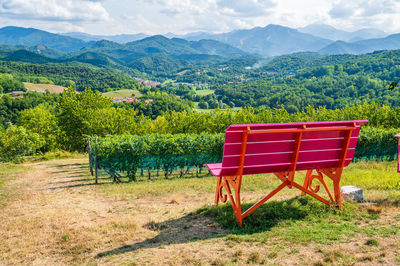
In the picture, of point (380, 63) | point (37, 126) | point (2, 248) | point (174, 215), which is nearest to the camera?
point (2, 248)

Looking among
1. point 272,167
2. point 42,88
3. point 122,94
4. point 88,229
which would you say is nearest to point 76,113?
point 88,229

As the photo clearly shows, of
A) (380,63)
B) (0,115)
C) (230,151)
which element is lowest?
(0,115)

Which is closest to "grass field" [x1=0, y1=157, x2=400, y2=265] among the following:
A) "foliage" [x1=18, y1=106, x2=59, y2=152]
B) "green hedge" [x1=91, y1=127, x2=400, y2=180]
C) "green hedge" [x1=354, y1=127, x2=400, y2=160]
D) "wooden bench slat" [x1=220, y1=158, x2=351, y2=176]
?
"wooden bench slat" [x1=220, y1=158, x2=351, y2=176]

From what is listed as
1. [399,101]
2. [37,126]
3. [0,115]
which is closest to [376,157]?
[37,126]

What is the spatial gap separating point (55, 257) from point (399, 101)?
9770cm

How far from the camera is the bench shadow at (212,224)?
16.0 ft

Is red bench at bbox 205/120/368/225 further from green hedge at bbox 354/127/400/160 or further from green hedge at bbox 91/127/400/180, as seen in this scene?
green hedge at bbox 354/127/400/160

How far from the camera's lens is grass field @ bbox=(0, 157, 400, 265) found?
13.4 ft

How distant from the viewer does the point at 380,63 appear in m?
131

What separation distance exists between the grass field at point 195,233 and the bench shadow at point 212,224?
2cm

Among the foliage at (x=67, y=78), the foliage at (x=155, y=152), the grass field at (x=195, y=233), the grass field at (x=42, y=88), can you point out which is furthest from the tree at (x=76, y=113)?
the foliage at (x=67, y=78)

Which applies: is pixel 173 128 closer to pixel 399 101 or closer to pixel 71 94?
pixel 71 94

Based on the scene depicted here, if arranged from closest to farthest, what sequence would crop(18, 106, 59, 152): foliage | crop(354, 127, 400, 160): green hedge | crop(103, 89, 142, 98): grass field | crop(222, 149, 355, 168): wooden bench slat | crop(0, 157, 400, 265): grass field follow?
crop(0, 157, 400, 265): grass field < crop(222, 149, 355, 168): wooden bench slat < crop(354, 127, 400, 160): green hedge < crop(18, 106, 59, 152): foliage < crop(103, 89, 142, 98): grass field

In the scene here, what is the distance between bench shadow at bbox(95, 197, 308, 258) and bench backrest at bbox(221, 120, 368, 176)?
0.92 m
